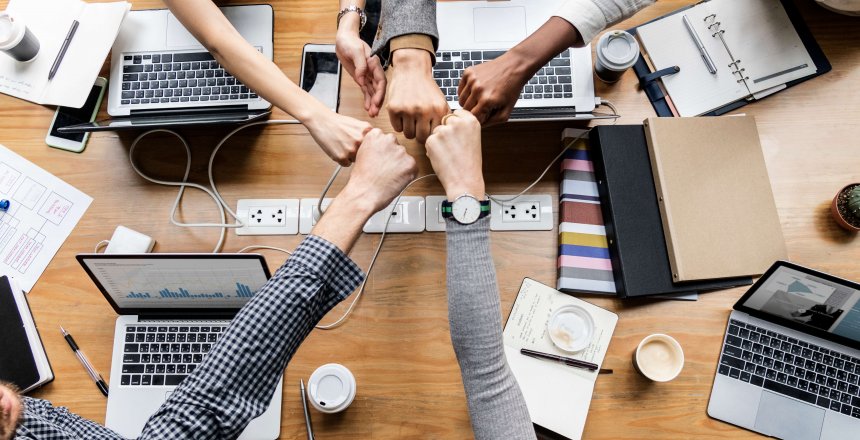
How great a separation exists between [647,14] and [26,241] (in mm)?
1444

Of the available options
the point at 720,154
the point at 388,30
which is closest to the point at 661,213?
the point at 720,154

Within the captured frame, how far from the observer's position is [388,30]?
1028mm

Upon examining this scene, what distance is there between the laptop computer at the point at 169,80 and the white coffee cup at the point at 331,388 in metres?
0.54

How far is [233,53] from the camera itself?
1.10 meters

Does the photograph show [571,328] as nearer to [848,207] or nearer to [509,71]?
[509,71]

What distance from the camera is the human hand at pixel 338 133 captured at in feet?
3.34

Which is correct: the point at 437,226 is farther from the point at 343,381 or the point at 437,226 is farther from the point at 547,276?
the point at 343,381

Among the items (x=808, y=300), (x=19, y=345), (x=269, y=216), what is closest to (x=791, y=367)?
(x=808, y=300)

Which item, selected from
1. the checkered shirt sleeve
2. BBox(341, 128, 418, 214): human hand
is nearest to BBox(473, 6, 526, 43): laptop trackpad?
BBox(341, 128, 418, 214): human hand

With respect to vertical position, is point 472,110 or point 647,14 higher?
point 647,14

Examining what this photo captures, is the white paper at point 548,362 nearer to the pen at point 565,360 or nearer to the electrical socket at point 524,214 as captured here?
the pen at point 565,360

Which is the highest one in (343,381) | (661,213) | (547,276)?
(661,213)

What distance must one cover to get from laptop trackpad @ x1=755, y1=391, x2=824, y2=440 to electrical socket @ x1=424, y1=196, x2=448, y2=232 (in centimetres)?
71

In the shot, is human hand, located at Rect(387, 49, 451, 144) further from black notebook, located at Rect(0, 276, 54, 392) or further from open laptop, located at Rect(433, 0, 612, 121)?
black notebook, located at Rect(0, 276, 54, 392)
